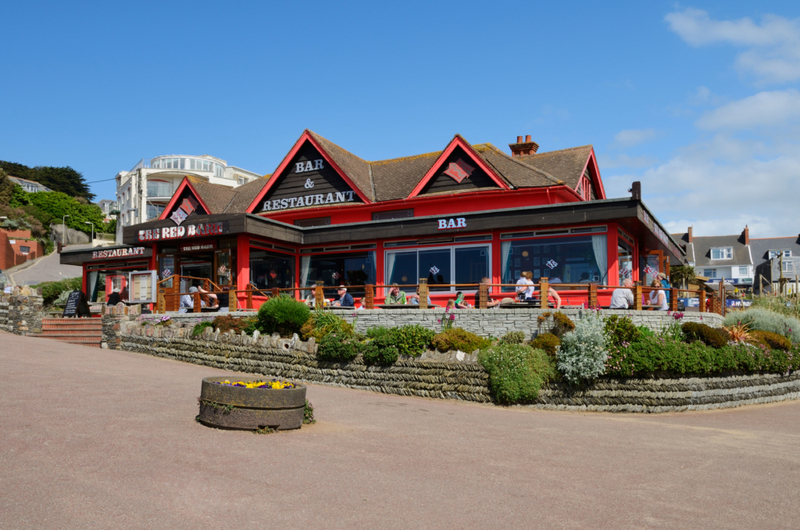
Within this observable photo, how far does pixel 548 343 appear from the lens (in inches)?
552

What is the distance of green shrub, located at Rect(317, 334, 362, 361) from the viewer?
49.3ft

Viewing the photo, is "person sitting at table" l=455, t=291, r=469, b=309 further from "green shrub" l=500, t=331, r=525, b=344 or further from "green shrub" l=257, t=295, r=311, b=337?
"green shrub" l=257, t=295, r=311, b=337

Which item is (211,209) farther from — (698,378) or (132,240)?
(698,378)

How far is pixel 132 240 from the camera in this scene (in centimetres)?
2409

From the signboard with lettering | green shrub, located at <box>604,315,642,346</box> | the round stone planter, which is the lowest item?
the round stone planter

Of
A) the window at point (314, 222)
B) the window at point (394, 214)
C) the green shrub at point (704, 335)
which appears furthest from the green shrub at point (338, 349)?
the window at point (314, 222)

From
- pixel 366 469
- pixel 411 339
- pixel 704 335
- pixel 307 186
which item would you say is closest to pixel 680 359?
pixel 704 335

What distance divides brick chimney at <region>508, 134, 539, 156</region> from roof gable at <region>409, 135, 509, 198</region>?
5983 millimetres

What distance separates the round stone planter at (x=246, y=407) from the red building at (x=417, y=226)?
38.0 feet

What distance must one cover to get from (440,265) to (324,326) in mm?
5498

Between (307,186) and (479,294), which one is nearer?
(479,294)

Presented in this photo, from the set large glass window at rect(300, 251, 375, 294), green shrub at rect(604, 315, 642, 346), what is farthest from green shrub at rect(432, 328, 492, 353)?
large glass window at rect(300, 251, 375, 294)

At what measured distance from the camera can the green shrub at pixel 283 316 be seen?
1634 centimetres

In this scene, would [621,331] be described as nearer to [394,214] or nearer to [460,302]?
[460,302]
